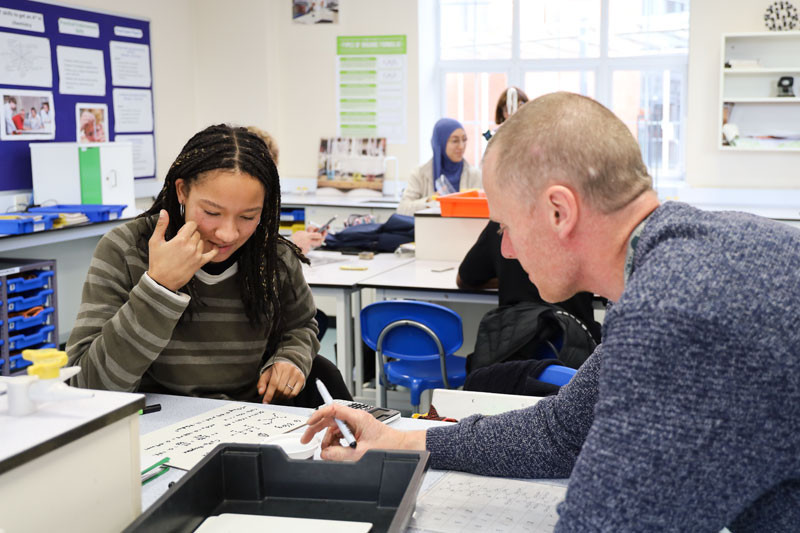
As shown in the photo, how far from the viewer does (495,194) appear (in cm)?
106

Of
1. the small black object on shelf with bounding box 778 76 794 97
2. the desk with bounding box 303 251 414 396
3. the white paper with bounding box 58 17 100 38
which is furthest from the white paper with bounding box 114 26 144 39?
the small black object on shelf with bounding box 778 76 794 97

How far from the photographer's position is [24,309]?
4250 mm

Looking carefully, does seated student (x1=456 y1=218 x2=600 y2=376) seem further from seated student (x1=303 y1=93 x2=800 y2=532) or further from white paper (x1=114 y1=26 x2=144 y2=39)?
white paper (x1=114 y1=26 x2=144 y2=39)

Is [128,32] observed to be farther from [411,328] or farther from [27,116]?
[411,328]

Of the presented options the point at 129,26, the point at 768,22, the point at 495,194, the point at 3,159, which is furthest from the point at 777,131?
the point at 495,194

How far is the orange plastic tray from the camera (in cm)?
391

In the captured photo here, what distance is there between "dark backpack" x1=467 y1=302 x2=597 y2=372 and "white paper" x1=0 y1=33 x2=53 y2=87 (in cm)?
384

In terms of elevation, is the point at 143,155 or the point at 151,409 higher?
the point at 143,155

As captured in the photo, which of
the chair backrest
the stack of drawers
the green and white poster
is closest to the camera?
the chair backrest

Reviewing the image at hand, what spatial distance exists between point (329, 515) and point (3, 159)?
467cm

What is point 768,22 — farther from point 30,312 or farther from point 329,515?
point 329,515

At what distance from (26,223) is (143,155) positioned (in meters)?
2.19

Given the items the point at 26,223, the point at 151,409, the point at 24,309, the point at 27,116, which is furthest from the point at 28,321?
the point at 151,409

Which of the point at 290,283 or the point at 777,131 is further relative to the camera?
the point at 777,131
